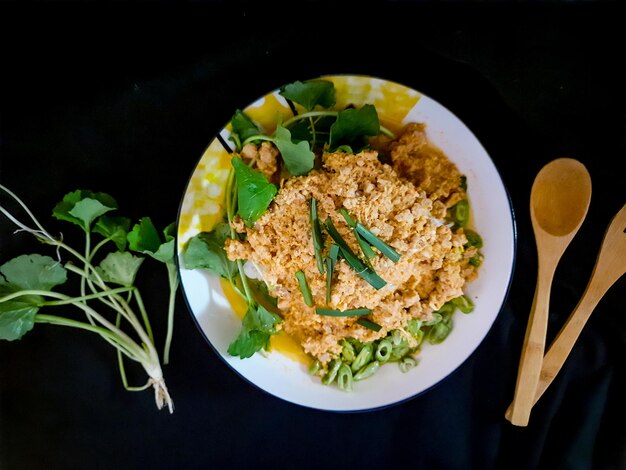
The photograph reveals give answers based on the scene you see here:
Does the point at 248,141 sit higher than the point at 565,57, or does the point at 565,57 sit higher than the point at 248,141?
the point at 565,57

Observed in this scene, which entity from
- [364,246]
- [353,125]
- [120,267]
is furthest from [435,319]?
[120,267]

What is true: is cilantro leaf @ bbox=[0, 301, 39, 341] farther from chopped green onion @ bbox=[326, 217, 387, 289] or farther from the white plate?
chopped green onion @ bbox=[326, 217, 387, 289]

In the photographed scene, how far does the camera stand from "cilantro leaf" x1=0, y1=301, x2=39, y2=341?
1.57 metres

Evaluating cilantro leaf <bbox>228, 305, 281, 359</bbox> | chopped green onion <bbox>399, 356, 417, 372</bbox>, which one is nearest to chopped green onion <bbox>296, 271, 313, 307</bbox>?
cilantro leaf <bbox>228, 305, 281, 359</bbox>

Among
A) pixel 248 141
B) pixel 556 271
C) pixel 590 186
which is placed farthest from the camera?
pixel 556 271

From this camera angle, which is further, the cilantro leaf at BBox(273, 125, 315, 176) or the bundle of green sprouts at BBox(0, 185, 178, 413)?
the bundle of green sprouts at BBox(0, 185, 178, 413)

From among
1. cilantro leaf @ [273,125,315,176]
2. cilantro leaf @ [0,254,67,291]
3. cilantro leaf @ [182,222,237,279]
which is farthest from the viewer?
cilantro leaf @ [0,254,67,291]

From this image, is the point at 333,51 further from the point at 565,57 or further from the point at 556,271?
the point at 556,271

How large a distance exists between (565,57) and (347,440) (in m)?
1.42

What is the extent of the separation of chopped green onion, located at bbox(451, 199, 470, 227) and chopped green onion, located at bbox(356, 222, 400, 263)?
264mm

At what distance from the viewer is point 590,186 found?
1576 mm

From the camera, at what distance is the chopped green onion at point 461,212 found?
156 centimetres

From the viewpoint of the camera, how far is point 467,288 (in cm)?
160

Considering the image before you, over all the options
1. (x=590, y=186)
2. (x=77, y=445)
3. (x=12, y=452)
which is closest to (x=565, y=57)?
(x=590, y=186)
